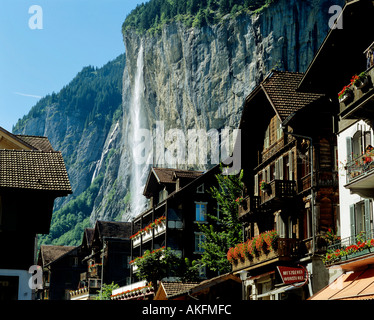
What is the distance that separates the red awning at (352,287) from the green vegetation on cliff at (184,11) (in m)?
77.4

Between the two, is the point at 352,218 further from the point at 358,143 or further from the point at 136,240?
the point at 136,240

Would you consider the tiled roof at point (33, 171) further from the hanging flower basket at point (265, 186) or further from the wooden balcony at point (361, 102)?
the hanging flower basket at point (265, 186)

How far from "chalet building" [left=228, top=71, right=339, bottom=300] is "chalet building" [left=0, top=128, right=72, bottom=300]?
10077mm

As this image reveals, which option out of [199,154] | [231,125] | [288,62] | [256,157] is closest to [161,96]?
[199,154]

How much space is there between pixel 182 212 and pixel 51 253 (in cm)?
4498

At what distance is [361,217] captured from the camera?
23.8m

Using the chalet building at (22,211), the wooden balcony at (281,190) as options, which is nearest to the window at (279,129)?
the wooden balcony at (281,190)

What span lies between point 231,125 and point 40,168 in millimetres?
73057

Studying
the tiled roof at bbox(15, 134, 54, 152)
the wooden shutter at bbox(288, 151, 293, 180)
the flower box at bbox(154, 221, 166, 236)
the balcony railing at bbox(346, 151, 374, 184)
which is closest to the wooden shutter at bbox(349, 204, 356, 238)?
the balcony railing at bbox(346, 151, 374, 184)

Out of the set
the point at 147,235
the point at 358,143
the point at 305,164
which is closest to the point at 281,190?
the point at 305,164

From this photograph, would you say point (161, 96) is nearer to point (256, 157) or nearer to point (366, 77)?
point (256, 157)

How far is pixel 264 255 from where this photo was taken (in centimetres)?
3086

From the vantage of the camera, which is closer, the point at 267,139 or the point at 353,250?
the point at 353,250

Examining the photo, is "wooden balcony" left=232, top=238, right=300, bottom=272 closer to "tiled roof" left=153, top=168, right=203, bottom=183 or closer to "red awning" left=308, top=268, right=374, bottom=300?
"red awning" left=308, top=268, right=374, bottom=300
